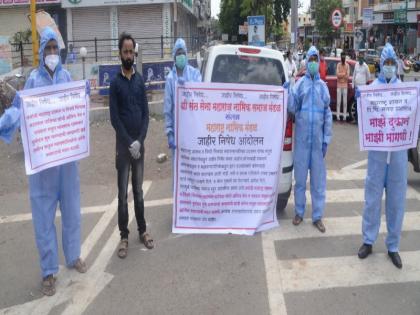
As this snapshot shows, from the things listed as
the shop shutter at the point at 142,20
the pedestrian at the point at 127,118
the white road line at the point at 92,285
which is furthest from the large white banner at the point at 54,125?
the shop shutter at the point at 142,20

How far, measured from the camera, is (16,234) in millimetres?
5832

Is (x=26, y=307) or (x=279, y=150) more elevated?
(x=279, y=150)

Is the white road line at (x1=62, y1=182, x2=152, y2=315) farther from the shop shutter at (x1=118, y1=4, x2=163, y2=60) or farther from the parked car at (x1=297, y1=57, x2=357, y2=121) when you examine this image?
the shop shutter at (x1=118, y1=4, x2=163, y2=60)

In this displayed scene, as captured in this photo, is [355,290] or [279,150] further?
[279,150]

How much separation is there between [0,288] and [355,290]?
305cm

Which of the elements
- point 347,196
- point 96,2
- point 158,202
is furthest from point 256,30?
point 158,202

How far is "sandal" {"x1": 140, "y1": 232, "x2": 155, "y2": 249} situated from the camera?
5289 mm

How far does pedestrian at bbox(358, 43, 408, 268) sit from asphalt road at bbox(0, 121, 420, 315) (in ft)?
0.66

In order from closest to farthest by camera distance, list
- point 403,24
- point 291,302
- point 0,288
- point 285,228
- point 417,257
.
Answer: point 291,302
point 0,288
point 417,257
point 285,228
point 403,24

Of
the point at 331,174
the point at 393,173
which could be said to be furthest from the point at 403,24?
the point at 393,173

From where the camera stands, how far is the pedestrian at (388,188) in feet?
15.5

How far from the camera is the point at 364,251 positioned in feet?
16.3

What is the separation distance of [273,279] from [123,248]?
1.55 meters

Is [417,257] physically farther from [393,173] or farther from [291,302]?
[291,302]
